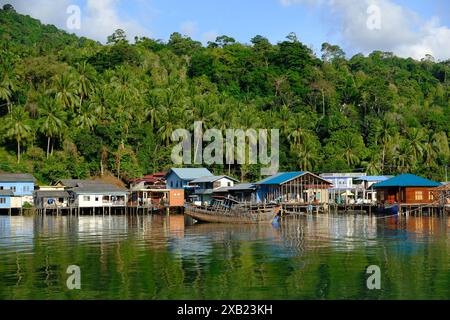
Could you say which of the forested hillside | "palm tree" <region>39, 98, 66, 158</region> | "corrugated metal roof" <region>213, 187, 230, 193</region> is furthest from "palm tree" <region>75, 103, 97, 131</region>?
"corrugated metal roof" <region>213, 187, 230, 193</region>

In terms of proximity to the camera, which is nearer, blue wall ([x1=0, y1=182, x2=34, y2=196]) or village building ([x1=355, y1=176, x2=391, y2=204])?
blue wall ([x1=0, y1=182, x2=34, y2=196])

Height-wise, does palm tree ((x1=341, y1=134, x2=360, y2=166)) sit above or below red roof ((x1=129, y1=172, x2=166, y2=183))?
above

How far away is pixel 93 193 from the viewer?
73.2 meters

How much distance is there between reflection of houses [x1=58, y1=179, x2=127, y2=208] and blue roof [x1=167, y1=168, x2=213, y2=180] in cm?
721

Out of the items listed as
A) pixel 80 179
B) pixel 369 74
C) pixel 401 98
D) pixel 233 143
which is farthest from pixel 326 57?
pixel 80 179

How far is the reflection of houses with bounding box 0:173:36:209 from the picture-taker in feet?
238

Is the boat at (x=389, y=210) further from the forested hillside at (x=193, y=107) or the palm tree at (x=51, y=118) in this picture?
the palm tree at (x=51, y=118)

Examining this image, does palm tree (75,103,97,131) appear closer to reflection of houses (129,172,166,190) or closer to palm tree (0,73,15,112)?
reflection of houses (129,172,166,190)

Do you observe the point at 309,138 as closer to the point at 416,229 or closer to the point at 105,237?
the point at 416,229

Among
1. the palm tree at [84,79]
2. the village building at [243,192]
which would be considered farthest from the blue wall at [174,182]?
the palm tree at [84,79]

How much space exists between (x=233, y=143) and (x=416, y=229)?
4401 cm

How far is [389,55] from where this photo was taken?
522 ft

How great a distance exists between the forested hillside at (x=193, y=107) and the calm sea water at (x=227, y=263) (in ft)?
131

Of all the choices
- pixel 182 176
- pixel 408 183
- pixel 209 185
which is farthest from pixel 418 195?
pixel 182 176
